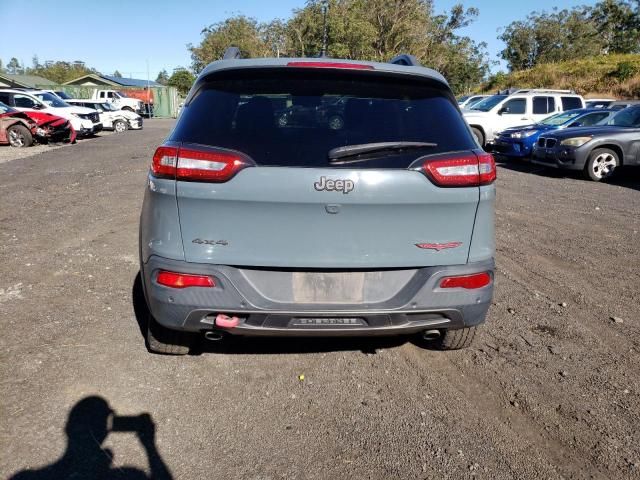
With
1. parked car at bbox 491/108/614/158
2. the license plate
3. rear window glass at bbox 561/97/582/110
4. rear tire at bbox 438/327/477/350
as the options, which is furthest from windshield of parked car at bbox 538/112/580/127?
the license plate

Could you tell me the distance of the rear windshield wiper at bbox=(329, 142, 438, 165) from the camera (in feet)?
8.07

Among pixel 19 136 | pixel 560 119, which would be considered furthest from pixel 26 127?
pixel 560 119

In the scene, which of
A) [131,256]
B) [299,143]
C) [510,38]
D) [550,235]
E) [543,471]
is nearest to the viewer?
[543,471]

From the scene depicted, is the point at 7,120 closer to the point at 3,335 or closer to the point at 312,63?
the point at 3,335

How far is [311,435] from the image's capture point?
256 centimetres

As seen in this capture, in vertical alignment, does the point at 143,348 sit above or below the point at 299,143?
below

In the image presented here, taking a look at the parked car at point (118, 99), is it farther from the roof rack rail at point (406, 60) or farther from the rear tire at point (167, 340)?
the rear tire at point (167, 340)

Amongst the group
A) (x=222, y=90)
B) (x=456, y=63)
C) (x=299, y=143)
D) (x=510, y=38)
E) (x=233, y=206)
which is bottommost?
(x=233, y=206)

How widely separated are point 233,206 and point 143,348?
1470 millimetres

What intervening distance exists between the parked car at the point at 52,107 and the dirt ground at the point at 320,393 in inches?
635

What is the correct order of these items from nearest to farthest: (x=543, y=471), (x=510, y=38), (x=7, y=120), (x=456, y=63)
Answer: (x=543, y=471), (x=7, y=120), (x=456, y=63), (x=510, y=38)

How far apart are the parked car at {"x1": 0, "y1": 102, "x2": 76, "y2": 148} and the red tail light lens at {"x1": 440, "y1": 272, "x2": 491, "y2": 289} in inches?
675

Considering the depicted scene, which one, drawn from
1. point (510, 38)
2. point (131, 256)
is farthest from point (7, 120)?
point (510, 38)

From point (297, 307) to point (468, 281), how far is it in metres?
0.92
